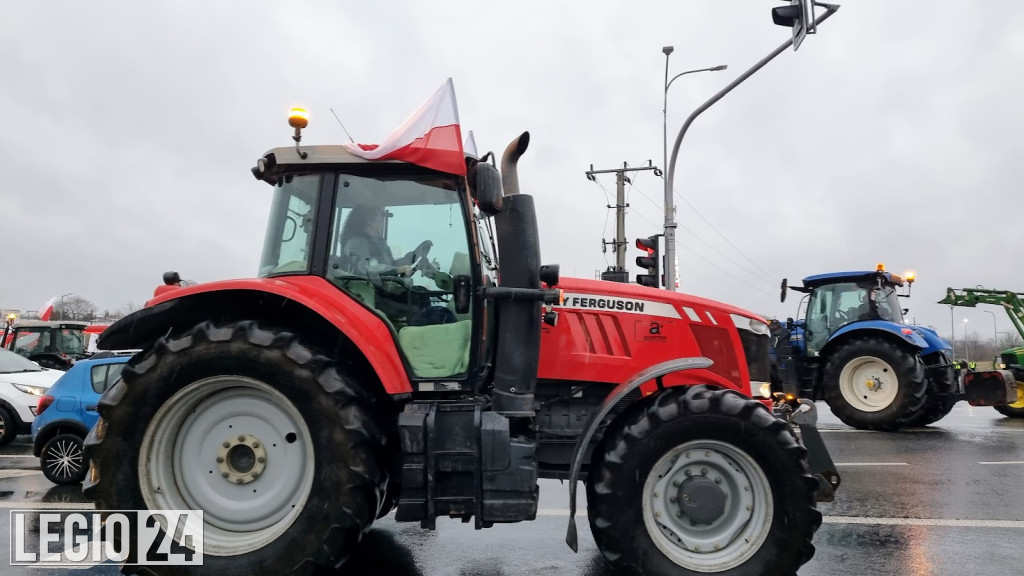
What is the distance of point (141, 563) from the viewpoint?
3346mm

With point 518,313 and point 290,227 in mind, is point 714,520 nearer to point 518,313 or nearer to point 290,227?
point 518,313

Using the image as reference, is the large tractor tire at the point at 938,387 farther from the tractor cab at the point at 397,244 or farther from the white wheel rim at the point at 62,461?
the white wheel rim at the point at 62,461

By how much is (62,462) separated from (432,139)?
6.11 meters

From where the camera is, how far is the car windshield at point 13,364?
10.5m

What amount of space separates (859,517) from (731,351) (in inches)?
84.8

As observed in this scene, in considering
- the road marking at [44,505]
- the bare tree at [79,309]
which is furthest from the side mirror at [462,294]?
the bare tree at [79,309]

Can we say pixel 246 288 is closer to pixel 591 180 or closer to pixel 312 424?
pixel 312 424

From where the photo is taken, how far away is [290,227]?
3924mm


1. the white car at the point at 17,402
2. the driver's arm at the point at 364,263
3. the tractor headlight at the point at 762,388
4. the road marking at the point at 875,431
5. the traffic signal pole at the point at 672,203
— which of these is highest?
the traffic signal pole at the point at 672,203

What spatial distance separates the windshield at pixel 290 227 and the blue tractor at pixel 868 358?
24.9 ft

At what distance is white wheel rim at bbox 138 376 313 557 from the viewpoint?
11.5 feet

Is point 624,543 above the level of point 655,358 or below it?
below

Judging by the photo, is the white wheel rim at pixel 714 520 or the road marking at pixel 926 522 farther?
the road marking at pixel 926 522

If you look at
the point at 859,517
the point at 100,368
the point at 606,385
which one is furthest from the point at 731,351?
the point at 100,368
